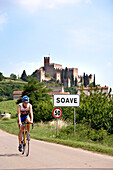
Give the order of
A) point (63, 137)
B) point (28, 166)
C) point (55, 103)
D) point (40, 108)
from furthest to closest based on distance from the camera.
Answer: point (40, 108) → point (55, 103) → point (63, 137) → point (28, 166)

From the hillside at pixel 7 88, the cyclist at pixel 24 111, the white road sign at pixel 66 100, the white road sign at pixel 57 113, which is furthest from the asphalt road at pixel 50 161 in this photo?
the hillside at pixel 7 88

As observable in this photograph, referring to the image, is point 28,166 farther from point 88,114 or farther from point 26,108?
point 88,114

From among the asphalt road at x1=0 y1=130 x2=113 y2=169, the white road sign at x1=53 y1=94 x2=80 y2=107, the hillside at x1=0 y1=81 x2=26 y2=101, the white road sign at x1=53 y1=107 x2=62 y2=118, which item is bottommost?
the asphalt road at x1=0 y1=130 x2=113 y2=169

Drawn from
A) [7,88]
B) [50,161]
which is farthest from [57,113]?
[7,88]

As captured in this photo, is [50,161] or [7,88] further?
[7,88]

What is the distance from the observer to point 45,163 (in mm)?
7410

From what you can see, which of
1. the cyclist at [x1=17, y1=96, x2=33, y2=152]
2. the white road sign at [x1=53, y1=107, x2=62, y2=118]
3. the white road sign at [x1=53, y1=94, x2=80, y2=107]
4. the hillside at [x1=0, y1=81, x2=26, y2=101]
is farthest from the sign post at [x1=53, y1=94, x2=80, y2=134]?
the hillside at [x1=0, y1=81, x2=26, y2=101]

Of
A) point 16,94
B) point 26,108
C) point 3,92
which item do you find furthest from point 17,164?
point 3,92

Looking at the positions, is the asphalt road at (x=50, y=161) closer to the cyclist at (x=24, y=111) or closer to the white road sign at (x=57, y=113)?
the cyclist at (x=24, y=111)

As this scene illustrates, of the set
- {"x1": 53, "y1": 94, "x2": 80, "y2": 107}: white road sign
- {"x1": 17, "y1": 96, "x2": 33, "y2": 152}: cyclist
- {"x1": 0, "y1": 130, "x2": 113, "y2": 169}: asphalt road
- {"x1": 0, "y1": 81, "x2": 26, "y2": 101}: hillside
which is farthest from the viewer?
{"x1": 0, "y1": 81, "x2": 26, "y2": 101}: hillside

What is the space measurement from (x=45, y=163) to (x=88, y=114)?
493 inches

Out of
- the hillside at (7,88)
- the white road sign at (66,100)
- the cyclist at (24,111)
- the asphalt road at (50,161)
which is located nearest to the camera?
the asphalt road at (50,161)

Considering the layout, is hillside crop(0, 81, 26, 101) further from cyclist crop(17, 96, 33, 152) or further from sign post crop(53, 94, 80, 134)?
cyclist crop(17, 96, 33, 152)

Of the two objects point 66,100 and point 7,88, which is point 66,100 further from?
point 7,88
